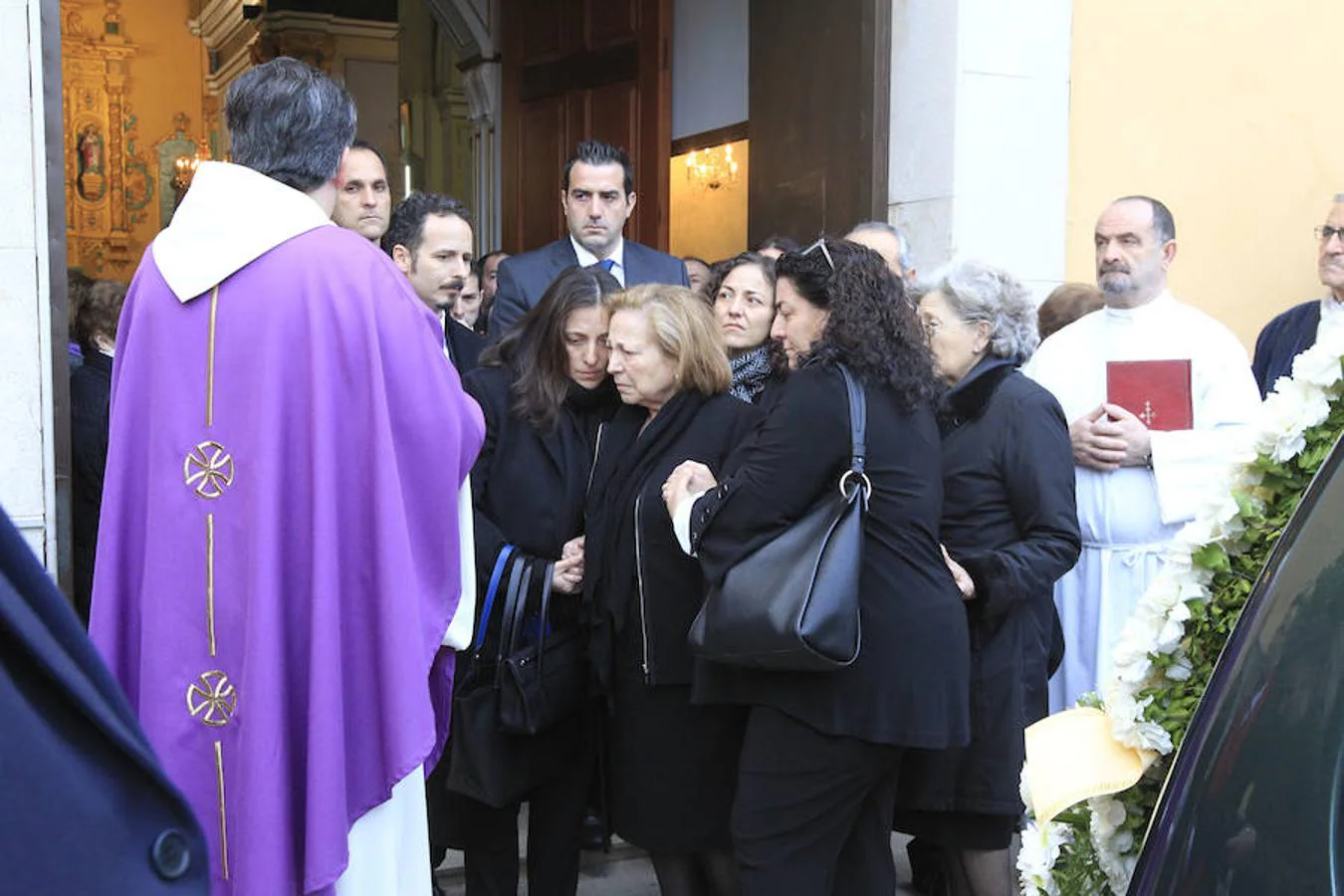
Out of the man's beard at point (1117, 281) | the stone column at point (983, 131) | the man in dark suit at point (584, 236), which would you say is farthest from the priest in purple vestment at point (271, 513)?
the stone column at point (983, 131)

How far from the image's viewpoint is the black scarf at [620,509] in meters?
3.79

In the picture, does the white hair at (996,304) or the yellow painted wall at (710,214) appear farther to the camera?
the yellow painted wall at (710,214)

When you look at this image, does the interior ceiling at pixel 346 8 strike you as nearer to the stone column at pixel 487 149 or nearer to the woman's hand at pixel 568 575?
the stone column at pixel 487 149

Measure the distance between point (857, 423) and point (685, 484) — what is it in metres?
0.51

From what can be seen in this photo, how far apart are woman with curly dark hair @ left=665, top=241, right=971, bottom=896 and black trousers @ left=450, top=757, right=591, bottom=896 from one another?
2.52 feet

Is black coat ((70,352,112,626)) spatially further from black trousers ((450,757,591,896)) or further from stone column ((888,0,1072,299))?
stone column ((888,0,1072,299))

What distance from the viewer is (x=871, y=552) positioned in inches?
133

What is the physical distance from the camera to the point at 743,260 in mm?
4855

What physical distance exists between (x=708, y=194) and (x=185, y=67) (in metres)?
11.4

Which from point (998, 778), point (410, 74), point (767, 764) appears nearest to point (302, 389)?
point (767, 764)

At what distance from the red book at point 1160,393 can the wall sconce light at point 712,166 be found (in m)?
3.70

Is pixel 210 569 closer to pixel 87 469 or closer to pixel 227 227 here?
pixel 227 227

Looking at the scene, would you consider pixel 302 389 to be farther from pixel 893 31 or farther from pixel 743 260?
pixel 893 31

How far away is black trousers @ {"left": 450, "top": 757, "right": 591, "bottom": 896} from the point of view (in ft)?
13.2
